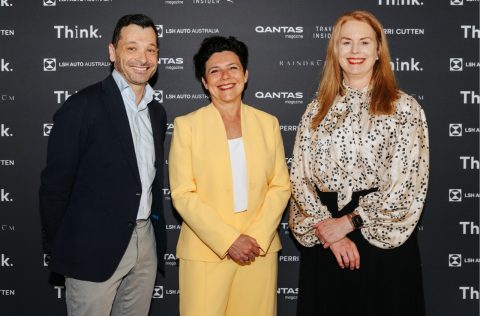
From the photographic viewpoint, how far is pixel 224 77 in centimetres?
282

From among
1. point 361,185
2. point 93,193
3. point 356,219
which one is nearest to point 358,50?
point 361,185

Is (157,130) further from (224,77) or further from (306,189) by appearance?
(306,189)

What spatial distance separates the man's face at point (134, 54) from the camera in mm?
2809

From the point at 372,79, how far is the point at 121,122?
4.27 feet

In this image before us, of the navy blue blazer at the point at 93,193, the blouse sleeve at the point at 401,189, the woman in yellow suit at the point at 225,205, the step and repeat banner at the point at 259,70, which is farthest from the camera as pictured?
the step and repeat banner at the point at 259,70

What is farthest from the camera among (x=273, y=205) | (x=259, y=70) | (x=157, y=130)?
(x=259, y=70)

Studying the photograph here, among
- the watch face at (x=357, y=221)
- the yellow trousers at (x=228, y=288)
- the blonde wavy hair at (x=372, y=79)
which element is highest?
the blonde wavy hair at (x=372, y=79)

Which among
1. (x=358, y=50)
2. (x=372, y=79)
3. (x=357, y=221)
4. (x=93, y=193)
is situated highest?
(x=358, y=50)

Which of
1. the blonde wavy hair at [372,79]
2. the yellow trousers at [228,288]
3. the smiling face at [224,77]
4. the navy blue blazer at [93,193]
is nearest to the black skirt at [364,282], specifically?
the yellow trousers at [228,288]

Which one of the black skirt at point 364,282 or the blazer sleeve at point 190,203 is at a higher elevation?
the blazer sleeve at point 190,203

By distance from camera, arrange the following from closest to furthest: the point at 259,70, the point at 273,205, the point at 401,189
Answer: the point at 401,189
the point at 273,205
the point at 259,70

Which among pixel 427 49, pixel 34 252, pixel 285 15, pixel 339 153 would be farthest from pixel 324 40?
pixel 34 252

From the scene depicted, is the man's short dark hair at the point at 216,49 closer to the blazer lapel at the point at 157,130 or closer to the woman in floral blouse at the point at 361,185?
the blazer lapel at the point at 157,130

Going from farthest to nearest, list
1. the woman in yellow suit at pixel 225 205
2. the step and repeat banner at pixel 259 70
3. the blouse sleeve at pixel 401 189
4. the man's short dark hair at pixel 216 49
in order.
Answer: the step and repeat banner at pixel 259 70 → the man's short dark hair at pixel 216 49 → the woman in yellow suit at pixel 225 205 → the blouse sleeve at pixel 401 189
